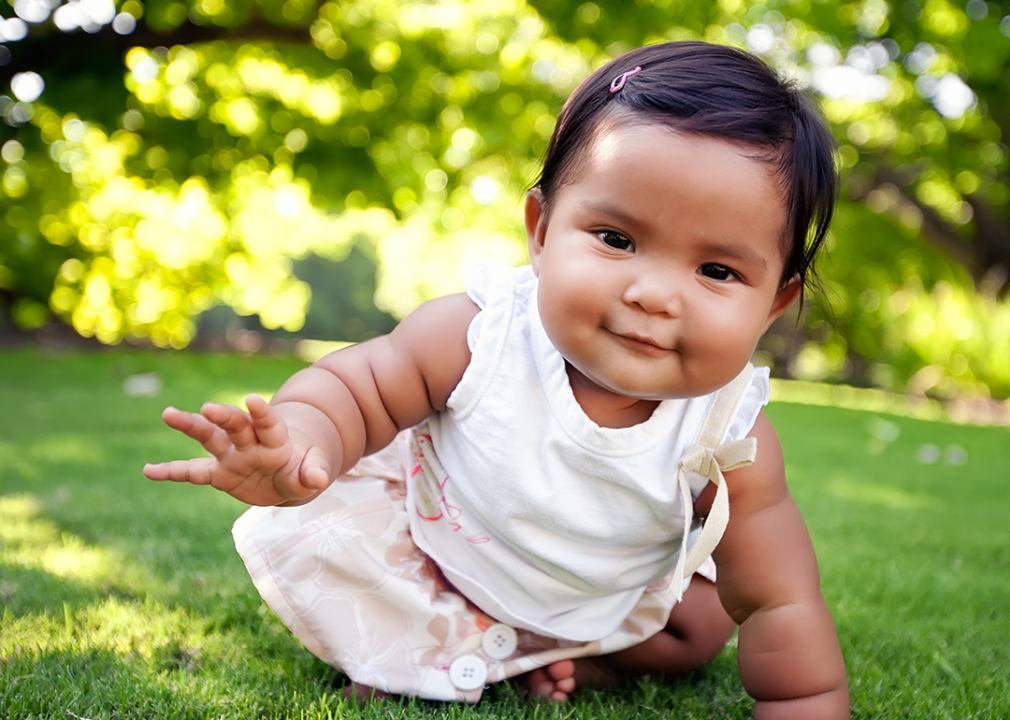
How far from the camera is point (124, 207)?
9.76 m

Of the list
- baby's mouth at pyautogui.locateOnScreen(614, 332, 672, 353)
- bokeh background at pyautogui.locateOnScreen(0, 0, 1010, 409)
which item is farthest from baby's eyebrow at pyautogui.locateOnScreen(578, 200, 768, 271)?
bokeh background at pyautogui.locateOnScreen(0, 0, 1010, 409)

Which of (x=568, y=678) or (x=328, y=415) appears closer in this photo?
(x=328, y=415)

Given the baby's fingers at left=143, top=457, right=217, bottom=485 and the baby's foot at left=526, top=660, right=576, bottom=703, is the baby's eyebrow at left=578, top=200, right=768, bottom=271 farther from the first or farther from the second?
the baby's foot at left=526, top=660, right=576, bottom=703

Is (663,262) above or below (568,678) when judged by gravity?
above

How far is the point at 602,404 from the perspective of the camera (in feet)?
5.08

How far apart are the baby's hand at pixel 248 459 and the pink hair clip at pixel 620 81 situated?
2.61ft

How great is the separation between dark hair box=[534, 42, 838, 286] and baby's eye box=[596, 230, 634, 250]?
146 mm

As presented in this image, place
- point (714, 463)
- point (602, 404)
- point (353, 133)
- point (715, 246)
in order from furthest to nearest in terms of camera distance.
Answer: point (353, 133) < point (602, 404) < point (714, 463) < point (715, 246)

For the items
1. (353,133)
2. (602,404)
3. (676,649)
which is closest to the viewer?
(602,404)

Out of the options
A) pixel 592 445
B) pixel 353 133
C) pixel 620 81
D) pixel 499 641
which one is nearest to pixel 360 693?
pixel 499 641

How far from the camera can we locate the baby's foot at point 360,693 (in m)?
1.56

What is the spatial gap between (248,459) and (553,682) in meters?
0.84

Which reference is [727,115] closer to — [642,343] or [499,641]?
[642,343]

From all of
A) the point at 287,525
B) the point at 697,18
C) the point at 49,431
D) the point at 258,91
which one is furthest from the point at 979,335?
the point at 287,525
